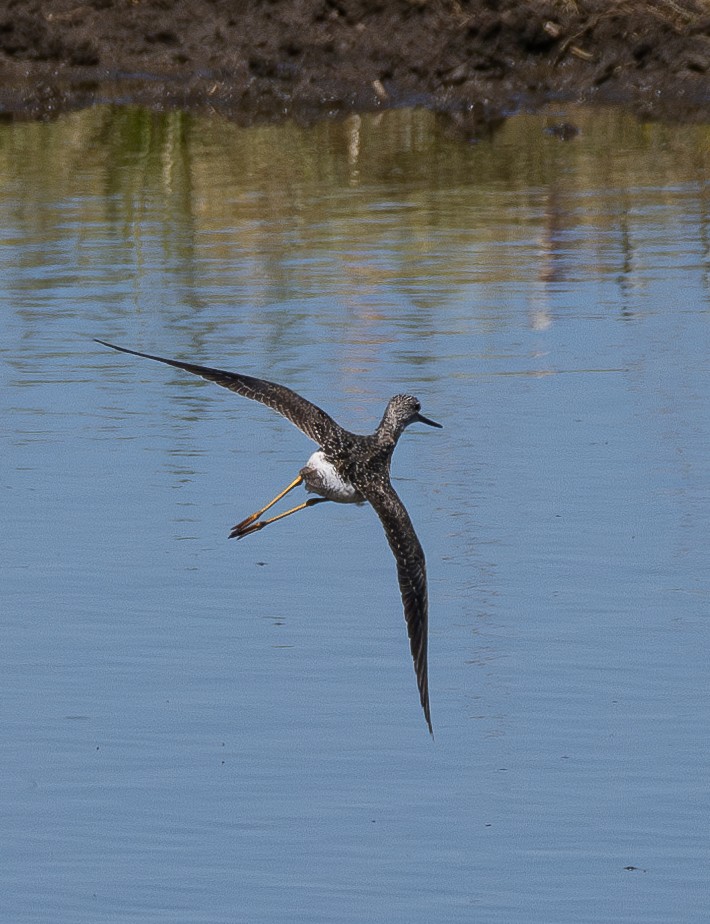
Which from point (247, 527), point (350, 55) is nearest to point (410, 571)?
point (247, 527)

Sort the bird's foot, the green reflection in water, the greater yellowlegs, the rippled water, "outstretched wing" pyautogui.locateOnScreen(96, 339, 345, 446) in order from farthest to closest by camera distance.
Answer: the green reflection in water
the bird's foot
"outstretched wing" pyautogui.locateOnScreen(96, 339, 345, 446)
the greater yellowlegs
the rippled water

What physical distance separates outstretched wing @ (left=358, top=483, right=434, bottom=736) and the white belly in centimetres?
13

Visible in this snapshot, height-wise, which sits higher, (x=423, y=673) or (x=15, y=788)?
(x=423, y=673)

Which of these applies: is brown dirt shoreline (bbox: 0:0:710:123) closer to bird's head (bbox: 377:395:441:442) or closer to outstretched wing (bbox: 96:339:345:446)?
bird's head (bbox: 377:395:441:442)

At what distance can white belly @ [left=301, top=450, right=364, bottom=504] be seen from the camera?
345 inches

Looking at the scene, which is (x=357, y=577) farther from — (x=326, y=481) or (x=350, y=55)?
(x=350, y=55)

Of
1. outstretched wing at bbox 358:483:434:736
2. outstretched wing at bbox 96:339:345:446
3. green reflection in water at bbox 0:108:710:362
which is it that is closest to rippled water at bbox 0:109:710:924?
green reflection in water at bbox 0:108:710:362

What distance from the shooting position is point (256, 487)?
10.5m

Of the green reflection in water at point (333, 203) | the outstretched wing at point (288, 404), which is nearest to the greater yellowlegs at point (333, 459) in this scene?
the outstretched wing at point (288, 404)

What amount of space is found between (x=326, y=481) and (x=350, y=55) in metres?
16.9

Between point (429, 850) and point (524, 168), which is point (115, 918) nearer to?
point (429, 850)

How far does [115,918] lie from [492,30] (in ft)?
63.2

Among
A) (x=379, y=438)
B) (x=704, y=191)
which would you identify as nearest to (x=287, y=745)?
(x=379, y=438)

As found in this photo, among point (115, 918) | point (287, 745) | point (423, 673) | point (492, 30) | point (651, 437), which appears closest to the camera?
point (115, 918)
